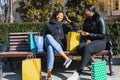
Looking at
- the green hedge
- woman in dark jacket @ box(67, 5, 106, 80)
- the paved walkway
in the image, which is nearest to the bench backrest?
the paved walkway

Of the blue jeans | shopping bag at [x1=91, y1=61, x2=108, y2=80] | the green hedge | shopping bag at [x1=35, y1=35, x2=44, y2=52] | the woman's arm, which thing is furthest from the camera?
the green hedge

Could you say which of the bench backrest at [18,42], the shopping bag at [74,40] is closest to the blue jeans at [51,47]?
the shopping bag at [74,40]

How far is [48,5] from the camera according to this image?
13680 millimetres

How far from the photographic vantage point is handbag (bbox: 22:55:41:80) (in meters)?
7.21

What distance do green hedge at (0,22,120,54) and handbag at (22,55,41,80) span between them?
10.9 ft

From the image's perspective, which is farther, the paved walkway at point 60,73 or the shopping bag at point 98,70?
the paved walkway at point 60,73

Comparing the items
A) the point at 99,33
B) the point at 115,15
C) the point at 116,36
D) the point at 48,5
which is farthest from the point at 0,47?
the point at 115,15

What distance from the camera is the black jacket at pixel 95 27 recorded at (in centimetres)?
768

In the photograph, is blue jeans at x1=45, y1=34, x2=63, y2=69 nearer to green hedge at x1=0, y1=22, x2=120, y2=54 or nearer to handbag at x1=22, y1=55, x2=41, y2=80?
handbag at x1=22, y1=55, x2=41, y2=80

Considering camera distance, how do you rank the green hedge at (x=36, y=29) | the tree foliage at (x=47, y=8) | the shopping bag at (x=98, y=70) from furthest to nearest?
the tree foliage at (x=47, y=8) → the green hedge at (x=36, y=29) → the shopping bag at (x=98, y=70)

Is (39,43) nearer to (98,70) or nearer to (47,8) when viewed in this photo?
(98,70)

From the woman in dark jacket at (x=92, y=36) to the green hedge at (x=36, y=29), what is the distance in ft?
7.01

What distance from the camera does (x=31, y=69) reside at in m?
7.25

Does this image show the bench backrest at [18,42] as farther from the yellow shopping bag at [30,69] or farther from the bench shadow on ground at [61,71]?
the yellow shopping bag at [30,69]
